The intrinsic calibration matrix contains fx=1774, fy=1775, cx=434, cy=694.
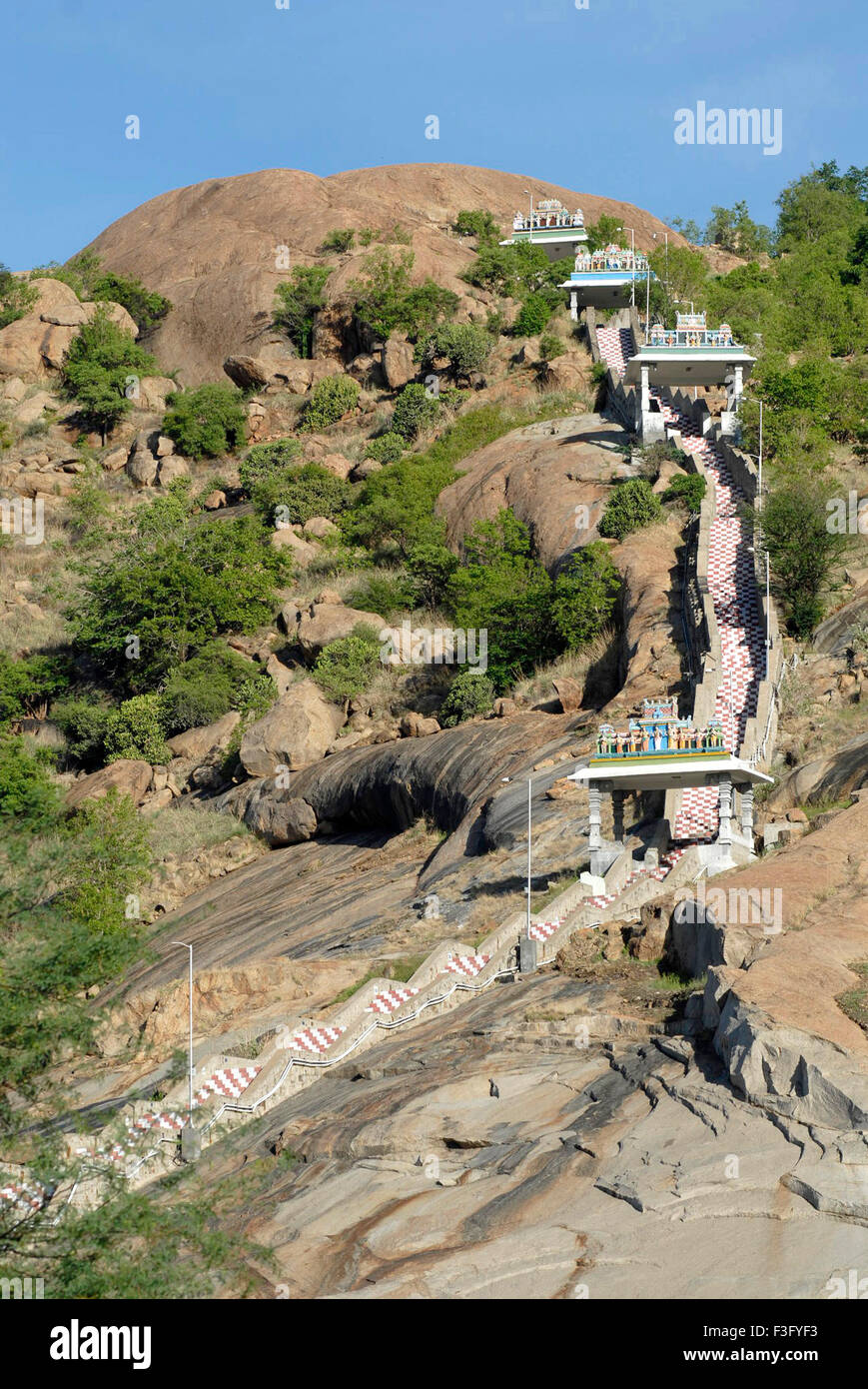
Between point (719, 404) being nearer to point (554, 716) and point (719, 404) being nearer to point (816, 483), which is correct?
point (816, 483)

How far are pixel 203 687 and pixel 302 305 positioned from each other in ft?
96.3

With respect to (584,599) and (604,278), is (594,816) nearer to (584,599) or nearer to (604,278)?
(584,599)

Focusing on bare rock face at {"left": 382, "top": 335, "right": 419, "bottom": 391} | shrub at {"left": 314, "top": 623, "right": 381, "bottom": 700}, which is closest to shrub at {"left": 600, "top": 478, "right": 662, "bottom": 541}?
shrub at {"left": 314, "top": 623, "right": 381, "bottom": 700}

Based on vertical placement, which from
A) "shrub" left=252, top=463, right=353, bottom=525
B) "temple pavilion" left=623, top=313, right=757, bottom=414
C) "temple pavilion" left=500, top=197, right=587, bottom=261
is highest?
"temple pavilion" left=500, top=197, right=587, bottom=261

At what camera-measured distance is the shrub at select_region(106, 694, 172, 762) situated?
190 feet

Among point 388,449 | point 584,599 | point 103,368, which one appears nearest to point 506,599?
point 584,599

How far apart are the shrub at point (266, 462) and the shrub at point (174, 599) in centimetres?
571

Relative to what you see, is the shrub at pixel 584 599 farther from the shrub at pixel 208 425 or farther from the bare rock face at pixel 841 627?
the shrub at pixel 208 425

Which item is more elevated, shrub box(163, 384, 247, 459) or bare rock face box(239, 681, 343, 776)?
shrub box(163, 384, 247, 459)

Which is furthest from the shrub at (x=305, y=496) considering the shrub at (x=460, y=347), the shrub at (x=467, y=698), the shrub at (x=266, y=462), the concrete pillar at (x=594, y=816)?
the concrete pillar at (x=594, y=816)

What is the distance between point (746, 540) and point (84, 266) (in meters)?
59.6

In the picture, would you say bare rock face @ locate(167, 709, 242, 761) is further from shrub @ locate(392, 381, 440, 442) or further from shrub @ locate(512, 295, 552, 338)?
shrub @ locate(512, 295, 552, 338)

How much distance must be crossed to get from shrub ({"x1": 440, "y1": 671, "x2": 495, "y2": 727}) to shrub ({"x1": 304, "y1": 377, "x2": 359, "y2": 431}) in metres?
29.2

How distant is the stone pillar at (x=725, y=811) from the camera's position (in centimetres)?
3247
